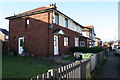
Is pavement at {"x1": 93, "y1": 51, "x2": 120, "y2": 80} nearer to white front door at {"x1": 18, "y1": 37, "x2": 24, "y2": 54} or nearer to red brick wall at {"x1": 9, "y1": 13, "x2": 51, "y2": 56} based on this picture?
red brick wall at {"x1": 9, "y1": 13, "x2": 51, "y2": 56}

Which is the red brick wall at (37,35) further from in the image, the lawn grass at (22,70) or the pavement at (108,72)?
the pavement at (108,72)

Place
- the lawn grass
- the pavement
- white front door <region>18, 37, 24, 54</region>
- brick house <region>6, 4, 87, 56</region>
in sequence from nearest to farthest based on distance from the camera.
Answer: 1. the lawn grass
2. the pavement
3. brick house <region>6, 4, 87, 56</region>
4. white front door <region>18, 37, 24, 54</region>

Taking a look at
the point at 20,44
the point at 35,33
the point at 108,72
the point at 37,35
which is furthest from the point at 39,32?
the point at 108,72

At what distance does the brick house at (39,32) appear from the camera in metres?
15.1

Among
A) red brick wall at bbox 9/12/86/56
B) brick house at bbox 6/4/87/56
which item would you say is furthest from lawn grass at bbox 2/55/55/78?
brick house at bbox 6/4/87/56

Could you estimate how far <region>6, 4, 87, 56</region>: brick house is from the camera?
593 inches

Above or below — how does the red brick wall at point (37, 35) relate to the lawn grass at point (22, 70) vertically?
above

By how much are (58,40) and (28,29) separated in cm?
461

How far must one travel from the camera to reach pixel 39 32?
51.6 ft

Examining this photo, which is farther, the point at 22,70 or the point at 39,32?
the point at 39,32

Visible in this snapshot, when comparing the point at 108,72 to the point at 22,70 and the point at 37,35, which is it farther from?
the point at 37,35

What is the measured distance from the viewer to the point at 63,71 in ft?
11.9

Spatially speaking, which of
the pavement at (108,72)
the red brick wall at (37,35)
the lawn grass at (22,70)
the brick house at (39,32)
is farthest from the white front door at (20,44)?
the pavement at (108,72)

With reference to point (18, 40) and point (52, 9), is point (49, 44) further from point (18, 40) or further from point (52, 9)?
point (18, 40)
